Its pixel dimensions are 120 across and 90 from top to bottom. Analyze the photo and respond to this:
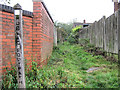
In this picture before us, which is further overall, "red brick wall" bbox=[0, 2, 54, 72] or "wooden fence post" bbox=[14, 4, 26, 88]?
"red brick wall" bbox=[0, 2, 54, 72]

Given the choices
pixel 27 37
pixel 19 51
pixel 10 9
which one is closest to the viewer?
pixel 19 51

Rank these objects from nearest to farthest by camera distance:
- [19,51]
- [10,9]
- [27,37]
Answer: [19,51] < [10,9] < [27,37]

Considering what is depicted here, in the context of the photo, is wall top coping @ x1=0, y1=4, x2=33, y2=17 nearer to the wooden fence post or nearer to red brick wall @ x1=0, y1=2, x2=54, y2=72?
red brick wall @ x1=0, y1=2, x2=54, y2=72

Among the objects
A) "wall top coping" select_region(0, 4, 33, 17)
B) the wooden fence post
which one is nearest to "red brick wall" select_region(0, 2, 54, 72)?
"wall top coping" select_region(0, 4, 33, 17)

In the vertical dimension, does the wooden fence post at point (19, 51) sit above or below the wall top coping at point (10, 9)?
below

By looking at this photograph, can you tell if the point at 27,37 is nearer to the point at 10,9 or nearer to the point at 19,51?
the point at 10,9

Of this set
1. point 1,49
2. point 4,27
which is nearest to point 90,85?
point 1,49

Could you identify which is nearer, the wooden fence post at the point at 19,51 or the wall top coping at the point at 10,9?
the wooden fence post at the point at 19,51

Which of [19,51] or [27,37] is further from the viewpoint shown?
[27,37]

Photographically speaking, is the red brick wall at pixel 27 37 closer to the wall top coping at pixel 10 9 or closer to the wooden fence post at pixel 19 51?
the wall top coping at pixel 10 9

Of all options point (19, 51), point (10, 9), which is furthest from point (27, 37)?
point (19, 51)

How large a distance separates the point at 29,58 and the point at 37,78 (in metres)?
0.80

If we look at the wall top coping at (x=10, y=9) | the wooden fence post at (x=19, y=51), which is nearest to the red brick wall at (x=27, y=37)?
the wall top coping at (x=10, y=9)

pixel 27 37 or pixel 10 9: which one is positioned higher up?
pixel 10 9
